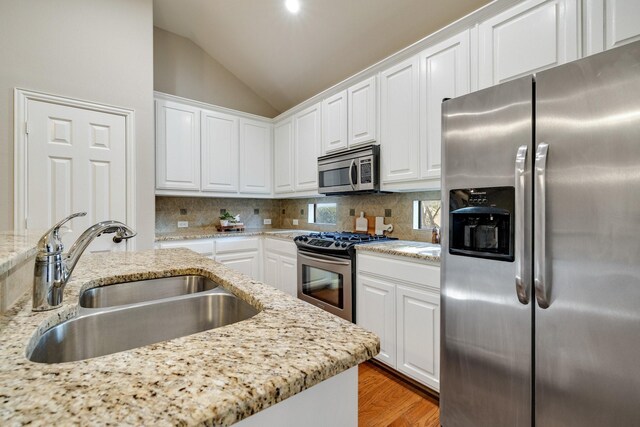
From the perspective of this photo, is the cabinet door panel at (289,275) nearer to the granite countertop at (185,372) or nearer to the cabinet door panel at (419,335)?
the cabinet door panel at (419,335)

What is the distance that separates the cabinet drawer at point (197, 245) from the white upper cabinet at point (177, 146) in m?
0.62

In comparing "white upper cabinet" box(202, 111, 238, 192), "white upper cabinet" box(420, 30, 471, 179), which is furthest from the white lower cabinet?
"white upper cabinet" box(420, 30, 471, 179)

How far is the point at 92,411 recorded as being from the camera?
37 centimetres

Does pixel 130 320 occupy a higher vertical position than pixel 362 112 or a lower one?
lower

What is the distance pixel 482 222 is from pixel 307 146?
2.29 m

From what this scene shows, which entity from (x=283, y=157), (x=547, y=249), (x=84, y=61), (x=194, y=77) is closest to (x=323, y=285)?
(x=547, y=249)

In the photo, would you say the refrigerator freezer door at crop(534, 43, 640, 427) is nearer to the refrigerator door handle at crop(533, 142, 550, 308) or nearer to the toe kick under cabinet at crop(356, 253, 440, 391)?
the refrigerator door handle at crop(533, 142, 550, 308)

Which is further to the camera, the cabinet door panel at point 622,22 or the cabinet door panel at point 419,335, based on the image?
the cabinet door panel at point 419,335

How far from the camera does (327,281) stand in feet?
8.26

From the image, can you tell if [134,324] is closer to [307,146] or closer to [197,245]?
[197,245]

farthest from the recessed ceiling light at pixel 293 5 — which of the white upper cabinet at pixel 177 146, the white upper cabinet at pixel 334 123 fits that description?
the white upper cabinet at pixel 177 146

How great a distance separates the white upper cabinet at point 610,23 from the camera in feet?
4.28

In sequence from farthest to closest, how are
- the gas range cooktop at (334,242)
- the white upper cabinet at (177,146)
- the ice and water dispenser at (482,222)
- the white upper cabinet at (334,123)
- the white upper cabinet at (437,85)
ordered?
the white upper cabinet at (177,146), the white upper cabinet at (334,123), the gas range cooktop at (334,242), the white upper cabinet at (437,85), the ice and water dispenser at (482,222)

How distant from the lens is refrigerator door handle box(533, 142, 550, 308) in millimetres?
1147
